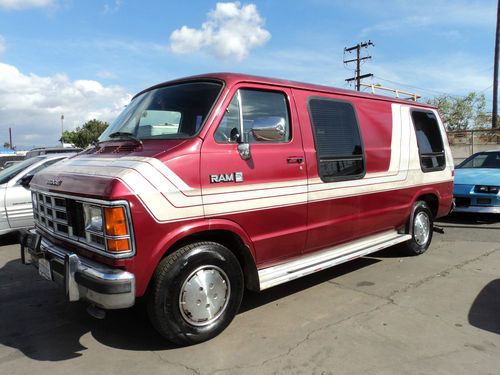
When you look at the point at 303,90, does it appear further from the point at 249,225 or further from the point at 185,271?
the point at 185,271

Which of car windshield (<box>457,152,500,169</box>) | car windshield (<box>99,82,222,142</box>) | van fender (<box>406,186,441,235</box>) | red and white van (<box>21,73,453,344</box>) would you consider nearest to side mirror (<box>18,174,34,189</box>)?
red and white van (<box>21,73,453,344</box>)

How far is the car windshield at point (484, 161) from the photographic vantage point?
9955 mm

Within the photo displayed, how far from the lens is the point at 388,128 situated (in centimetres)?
565

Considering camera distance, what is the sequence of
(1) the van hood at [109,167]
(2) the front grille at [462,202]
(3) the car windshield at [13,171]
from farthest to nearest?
(2) the front grille at [462,202] → (3) the car windshield at [13,171] → (1) the van hood at [109,167]

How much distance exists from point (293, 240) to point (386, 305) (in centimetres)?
118

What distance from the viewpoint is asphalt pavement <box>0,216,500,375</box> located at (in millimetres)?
3250

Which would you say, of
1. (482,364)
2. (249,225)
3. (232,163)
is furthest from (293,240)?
(482,364)

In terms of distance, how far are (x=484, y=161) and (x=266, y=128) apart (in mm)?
8337

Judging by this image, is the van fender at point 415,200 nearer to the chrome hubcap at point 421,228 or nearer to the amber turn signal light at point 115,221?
the chrome hubcap at point 421,228

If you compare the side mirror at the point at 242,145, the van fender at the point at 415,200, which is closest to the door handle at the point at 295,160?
the side mirror at the point at 242,145

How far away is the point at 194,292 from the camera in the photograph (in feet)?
11.5

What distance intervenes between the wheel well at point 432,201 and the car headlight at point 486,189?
2495mm

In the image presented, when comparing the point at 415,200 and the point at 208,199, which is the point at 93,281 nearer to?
the point at 208,199

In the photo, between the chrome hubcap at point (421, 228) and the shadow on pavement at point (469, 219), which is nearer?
the chrome hubcap at point (421, 228)
